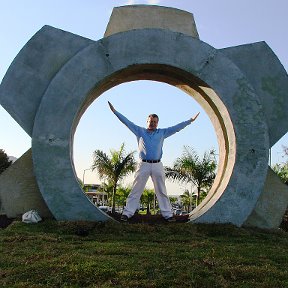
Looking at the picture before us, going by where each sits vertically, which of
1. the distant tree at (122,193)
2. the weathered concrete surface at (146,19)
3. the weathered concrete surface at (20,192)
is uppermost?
the distant tree at (122,193)

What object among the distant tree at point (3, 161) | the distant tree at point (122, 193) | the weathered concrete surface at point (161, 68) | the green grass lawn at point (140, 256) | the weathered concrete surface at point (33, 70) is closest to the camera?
the green grass lawn at point (140, 256)

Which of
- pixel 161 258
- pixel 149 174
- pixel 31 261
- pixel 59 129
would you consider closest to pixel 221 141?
pixel 149 174

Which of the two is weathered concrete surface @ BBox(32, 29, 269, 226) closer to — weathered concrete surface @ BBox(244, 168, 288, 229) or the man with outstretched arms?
weathered concrete surface @ BBox(244, 168, 288, 229)

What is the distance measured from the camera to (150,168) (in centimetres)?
923

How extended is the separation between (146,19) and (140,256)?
5.69 m

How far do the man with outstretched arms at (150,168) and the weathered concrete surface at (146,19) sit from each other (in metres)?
1.98

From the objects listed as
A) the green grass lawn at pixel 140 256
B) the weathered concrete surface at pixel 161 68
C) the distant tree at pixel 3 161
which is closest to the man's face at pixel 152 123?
the weathered concrete surface at pixel 161 68

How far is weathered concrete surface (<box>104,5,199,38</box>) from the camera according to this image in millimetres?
9914

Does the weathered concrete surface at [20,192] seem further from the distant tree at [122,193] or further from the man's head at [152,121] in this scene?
the distant tree at [122,193]

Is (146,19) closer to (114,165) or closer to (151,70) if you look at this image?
(151,70)

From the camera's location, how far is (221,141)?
404 inches

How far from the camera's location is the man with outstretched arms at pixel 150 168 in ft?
30.1

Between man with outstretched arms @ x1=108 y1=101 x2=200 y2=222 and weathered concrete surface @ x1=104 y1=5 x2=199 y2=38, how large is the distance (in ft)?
6.49

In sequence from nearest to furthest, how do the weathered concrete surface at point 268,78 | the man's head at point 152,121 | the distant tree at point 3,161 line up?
the man's head at point 152,121 → the weathered concrete surface at point 268,78 → the distant tree at point 3,161
